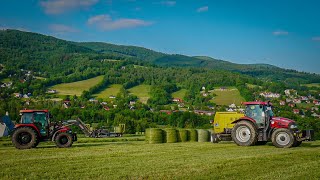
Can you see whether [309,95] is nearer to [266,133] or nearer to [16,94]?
[16,94]

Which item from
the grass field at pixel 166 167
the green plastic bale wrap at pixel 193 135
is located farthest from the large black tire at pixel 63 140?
the green plastic bale wrap at pixel 193 135

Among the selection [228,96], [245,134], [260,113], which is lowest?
[245,134]

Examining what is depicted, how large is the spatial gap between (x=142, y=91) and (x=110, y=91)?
414 inches

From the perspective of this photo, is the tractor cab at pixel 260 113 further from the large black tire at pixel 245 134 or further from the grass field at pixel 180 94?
the grass field at pixel 180 94

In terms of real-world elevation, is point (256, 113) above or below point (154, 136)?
above

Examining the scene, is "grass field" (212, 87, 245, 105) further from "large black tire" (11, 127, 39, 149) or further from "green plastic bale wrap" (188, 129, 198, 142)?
"large black tire" (11, 127, 39, 149)

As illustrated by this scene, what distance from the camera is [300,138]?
19172mm

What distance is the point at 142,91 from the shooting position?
12769 centimetres

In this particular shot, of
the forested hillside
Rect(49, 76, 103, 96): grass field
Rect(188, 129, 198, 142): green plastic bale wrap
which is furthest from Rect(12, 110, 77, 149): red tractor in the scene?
Rect(49, 76, 103, 96): grass field

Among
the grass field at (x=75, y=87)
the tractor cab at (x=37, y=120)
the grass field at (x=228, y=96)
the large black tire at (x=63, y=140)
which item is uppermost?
the grass field at (x=75, y=87)

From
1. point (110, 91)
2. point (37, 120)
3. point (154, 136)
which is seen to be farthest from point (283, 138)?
point (110, 91)

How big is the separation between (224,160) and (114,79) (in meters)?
123

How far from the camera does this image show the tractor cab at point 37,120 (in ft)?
68.4

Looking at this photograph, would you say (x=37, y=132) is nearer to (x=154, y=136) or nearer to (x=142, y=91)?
(x=154, y=136)
